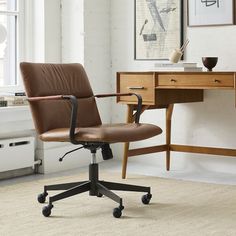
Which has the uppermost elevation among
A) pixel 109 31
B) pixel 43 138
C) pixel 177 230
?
pixel 109 31

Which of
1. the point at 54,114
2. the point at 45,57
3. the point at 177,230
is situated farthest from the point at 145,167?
the point at 177,230

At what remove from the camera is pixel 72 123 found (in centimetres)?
335

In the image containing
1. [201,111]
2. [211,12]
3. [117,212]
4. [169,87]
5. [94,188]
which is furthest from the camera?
[201,111]

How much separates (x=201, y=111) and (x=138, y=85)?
2.25ft

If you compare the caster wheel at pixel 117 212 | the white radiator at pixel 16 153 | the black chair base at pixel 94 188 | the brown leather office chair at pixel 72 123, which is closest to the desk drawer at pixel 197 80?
the brown leather office chair at pixel 72 123

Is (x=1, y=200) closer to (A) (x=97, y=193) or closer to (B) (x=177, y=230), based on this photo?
(A) (x=97, y=193)

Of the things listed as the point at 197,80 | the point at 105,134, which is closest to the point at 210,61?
the point at 197,80

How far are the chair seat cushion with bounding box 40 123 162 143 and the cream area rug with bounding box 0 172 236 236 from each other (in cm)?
40

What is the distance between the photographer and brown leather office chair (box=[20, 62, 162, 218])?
3.36 metres

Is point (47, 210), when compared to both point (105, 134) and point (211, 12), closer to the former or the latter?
point (105, 134)

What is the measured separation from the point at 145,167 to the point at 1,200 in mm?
1579

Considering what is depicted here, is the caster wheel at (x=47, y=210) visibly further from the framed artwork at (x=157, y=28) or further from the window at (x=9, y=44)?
the framed artwork at (x=157, y=28)

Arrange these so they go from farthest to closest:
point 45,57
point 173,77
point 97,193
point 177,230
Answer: point 45,57
point 173,77
point 97,193
point 177,230

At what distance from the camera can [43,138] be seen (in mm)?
3496
